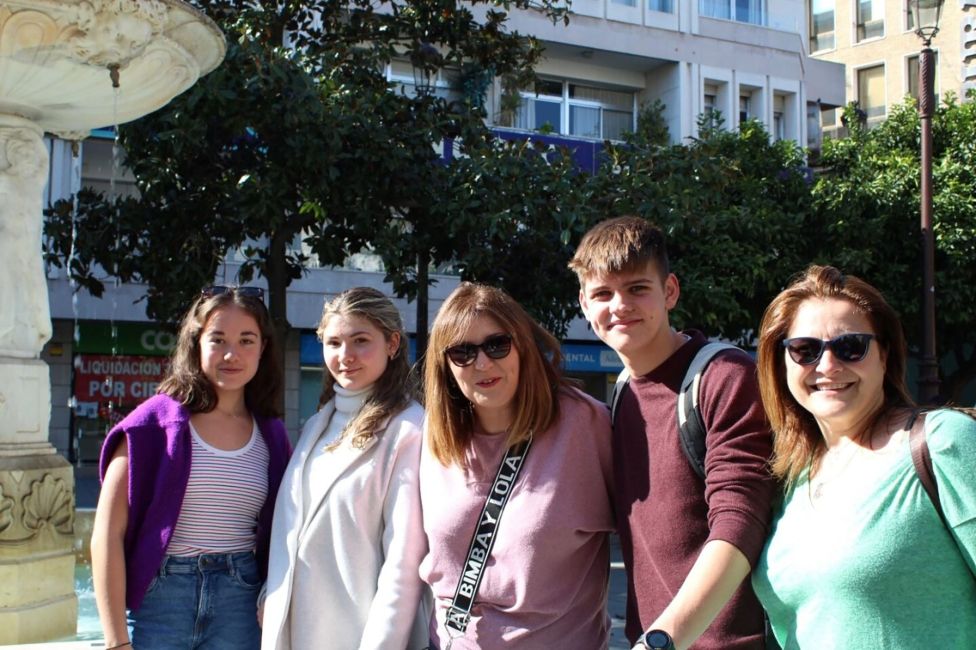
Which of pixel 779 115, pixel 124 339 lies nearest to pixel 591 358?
pixel 779 115

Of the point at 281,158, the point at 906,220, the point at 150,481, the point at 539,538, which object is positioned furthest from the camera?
the point at 906,220

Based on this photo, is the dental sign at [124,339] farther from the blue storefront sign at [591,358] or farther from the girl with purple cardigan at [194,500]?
the girl with purple cardigan at [194,500]

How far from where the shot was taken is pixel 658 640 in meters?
2.21

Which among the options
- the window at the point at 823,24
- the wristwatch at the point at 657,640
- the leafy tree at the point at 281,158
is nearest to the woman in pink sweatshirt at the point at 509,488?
the wristwatch at the point at 657,640

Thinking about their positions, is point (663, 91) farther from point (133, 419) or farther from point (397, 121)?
point (133, 419)

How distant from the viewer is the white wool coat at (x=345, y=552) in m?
2.89

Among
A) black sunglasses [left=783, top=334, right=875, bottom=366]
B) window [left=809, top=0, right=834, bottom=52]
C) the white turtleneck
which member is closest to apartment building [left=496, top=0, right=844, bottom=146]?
window [left=809, top=0, right=834, bottom=52]

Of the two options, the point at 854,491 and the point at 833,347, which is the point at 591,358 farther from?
the point at 854,491

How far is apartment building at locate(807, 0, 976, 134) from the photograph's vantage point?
32969 mm

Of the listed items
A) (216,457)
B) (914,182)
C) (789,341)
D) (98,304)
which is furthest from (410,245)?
(98,304)

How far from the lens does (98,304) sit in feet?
65.3

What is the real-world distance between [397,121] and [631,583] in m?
8.55

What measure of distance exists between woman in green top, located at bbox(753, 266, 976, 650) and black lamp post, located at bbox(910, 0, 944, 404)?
9709 mm

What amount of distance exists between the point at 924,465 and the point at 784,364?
0.45 meters
